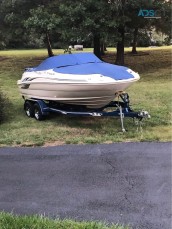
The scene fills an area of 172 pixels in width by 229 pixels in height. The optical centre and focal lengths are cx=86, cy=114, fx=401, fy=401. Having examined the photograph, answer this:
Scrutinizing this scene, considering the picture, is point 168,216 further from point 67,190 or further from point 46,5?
point 46,5

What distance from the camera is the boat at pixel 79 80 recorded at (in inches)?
340

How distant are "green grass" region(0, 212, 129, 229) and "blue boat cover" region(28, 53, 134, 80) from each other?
4.81 meters

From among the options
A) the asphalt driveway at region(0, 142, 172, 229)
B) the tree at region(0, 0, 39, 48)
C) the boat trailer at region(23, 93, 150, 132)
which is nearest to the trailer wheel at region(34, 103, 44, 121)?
the boat trailer at region(23, 93, 150, 132)

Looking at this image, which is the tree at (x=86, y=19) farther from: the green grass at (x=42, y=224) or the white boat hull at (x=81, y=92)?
the green grass at (x=42, y=224)

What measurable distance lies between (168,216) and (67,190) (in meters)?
1.47

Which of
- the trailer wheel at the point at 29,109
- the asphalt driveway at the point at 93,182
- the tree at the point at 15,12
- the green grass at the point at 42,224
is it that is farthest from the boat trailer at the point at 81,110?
the tree at the point at 15,12

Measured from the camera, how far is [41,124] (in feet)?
31.3

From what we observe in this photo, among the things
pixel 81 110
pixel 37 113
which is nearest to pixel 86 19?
pixel 37 113

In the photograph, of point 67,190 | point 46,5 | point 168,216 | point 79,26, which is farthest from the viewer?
point 46,5

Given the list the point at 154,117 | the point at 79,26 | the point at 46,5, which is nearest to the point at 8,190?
the point at 154,117

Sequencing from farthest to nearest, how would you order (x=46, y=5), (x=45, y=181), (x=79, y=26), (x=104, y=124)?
1. (x=46, y=5)
2. (x=79, y=26)
3. (x=104, y=124)
4. (x=45, y=181)

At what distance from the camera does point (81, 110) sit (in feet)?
30.8

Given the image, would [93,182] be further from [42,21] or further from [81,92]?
[42,21]

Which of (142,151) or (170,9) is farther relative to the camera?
(170,9)
